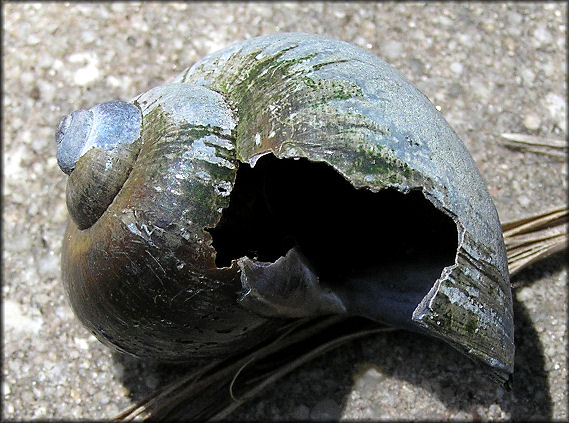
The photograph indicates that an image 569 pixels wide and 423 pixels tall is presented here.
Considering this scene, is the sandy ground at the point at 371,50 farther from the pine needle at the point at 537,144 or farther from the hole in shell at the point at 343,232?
the hole in shell at the point at 343,232

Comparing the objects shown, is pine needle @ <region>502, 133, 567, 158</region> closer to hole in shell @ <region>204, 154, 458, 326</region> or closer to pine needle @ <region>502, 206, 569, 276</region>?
pine needle @ <region>502, 206, 569, 276</region>

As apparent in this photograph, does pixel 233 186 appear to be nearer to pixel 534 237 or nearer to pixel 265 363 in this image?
pixel 265 363

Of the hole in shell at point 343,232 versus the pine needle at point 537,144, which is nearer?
the hole in shell at point 343,232

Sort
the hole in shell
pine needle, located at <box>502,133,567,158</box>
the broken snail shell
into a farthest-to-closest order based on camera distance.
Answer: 1. pine needle, located at <box>502,133,567,158</box>
2. the hole in shell
3. the broken snail shell

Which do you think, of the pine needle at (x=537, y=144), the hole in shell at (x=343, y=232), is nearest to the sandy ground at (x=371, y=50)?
the pine needle at (x=537, y=144)

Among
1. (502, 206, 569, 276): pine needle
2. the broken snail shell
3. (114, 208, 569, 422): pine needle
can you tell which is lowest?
(114, 208, 569, 422): pine needle

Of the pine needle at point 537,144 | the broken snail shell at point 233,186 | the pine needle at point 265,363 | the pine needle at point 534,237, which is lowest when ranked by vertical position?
the pine needle at point 265,363

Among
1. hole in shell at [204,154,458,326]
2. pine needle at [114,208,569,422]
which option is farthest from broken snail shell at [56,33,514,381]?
pine needle at [114,208,569,422]
